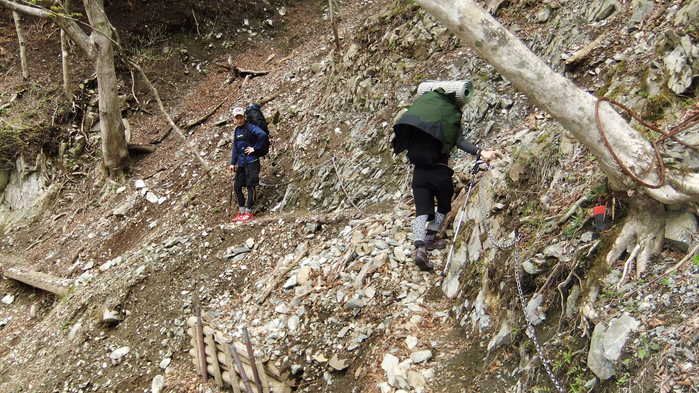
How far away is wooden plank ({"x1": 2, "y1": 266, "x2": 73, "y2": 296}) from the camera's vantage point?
10.2 meters

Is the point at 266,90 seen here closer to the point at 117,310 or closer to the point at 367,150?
the point at 367,150

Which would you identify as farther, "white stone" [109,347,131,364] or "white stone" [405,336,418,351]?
"white stone" [109,347,131,364]

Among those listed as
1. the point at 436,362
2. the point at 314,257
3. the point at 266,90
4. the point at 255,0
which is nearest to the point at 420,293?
the point at 436,362

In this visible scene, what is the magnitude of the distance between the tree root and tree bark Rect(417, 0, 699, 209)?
15 centimetres

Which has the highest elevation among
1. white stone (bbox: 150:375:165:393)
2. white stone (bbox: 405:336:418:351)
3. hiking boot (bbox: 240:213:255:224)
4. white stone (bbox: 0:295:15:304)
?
white stone (bbox: 405:336:418:351)

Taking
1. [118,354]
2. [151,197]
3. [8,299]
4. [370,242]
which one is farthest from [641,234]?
[8,299]

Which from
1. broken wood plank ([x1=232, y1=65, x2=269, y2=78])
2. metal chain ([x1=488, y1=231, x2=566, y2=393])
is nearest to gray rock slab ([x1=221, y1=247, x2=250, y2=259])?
metal chain ([x1=488, y1=231, x2=566, y2=393])

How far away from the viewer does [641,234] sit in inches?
149

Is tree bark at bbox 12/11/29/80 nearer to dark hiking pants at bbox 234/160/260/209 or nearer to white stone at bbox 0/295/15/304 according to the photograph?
white stone at bbox 0/295/15/304

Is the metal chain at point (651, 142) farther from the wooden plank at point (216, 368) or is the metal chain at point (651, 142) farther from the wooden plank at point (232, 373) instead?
the wooden plank at point (216, 368)

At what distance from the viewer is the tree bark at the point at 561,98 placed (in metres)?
3.71

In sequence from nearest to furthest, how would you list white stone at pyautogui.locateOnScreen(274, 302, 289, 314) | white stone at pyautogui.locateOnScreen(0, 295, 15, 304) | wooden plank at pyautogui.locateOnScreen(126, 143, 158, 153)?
white stone at pyautogui.locateOnScreen(274, 302, 289, 314) < white stone at pyautogui.locateOnScreen(0, 295, 15, 304) < wooden plank at pyautogui.locateOnScreen(126, 143, 158, 153)

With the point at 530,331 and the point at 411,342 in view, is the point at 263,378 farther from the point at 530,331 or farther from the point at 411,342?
the point at 530,331

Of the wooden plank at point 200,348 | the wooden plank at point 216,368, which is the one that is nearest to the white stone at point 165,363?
the wooden plank at point 200,348
